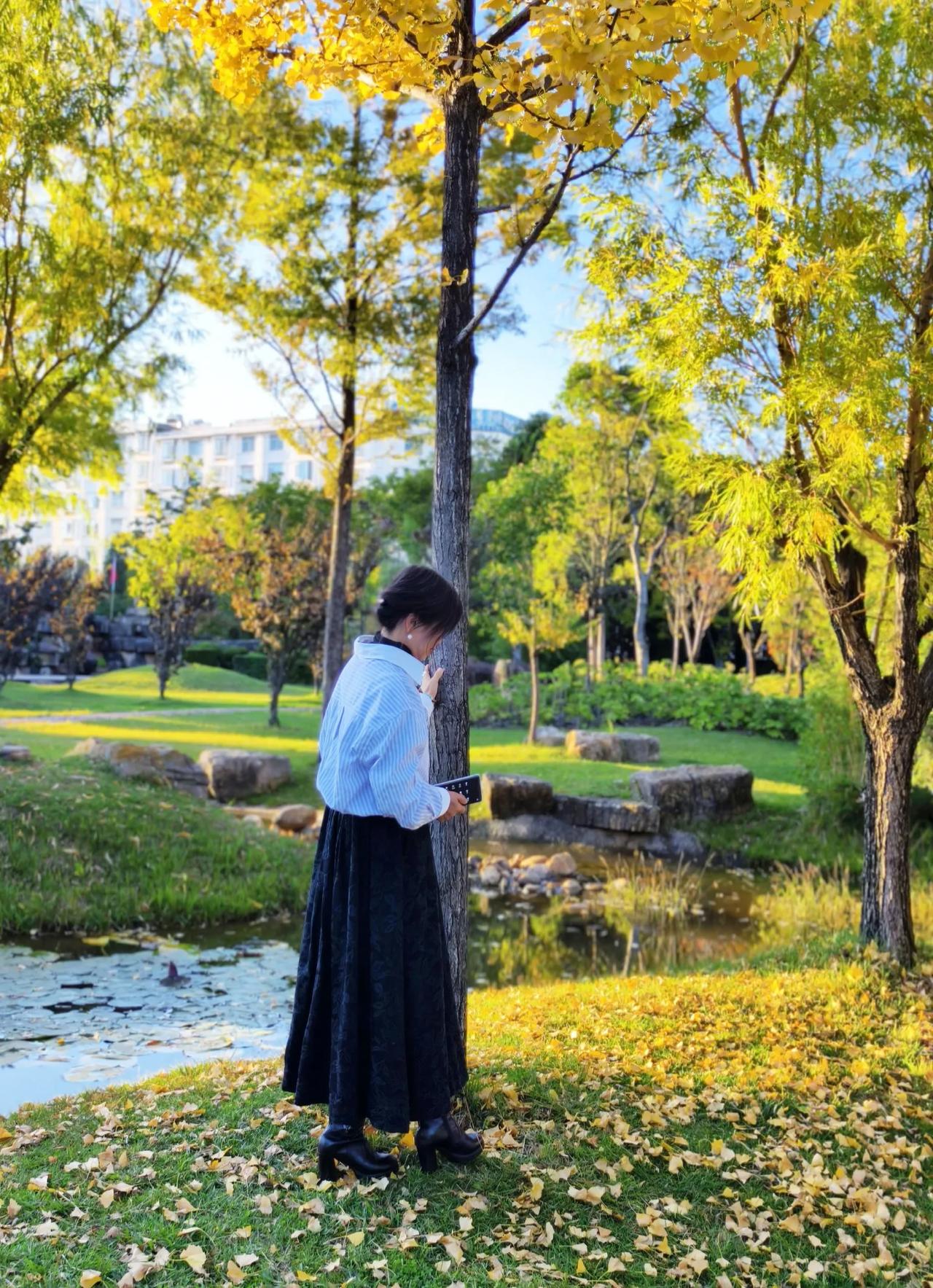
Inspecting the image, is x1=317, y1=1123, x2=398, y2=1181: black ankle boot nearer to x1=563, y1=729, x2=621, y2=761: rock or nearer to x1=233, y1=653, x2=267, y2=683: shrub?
x1=563, y1=729, x2=621, y2=761: rock

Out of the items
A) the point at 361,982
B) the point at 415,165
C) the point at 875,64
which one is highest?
the point at 415,165

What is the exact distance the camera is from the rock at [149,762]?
1114cm

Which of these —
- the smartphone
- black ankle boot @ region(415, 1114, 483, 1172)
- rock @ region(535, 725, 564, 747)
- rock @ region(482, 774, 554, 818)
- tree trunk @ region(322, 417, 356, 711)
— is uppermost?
tree trunk @ region(322, 417, 356, 711)

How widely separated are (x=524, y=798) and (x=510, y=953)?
401 centimetres

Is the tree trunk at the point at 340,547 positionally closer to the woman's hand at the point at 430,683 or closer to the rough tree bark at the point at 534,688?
the rough tree bark at the point at 534,688

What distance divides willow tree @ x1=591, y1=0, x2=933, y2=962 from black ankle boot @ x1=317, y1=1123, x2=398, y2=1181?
139 inches

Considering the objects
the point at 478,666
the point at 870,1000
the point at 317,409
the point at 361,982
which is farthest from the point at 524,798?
the point at 478,666

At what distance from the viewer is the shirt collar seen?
3.02 meters

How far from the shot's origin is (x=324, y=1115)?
348 centimetres

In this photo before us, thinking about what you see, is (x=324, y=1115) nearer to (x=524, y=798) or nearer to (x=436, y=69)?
(x=436, y=69)

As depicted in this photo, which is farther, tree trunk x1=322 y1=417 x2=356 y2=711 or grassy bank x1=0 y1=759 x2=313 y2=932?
tree trunk x1=322 y1=417 x2=356 y2=711

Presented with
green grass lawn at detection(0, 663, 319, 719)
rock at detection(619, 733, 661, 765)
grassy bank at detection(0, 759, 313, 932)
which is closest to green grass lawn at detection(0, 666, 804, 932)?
grassy bank at detection(0, 759, 313, 932)

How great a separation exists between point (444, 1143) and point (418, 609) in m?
1.62

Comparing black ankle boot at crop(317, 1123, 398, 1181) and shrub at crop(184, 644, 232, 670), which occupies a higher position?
shrub at crop(184, 644, 232, 670)
